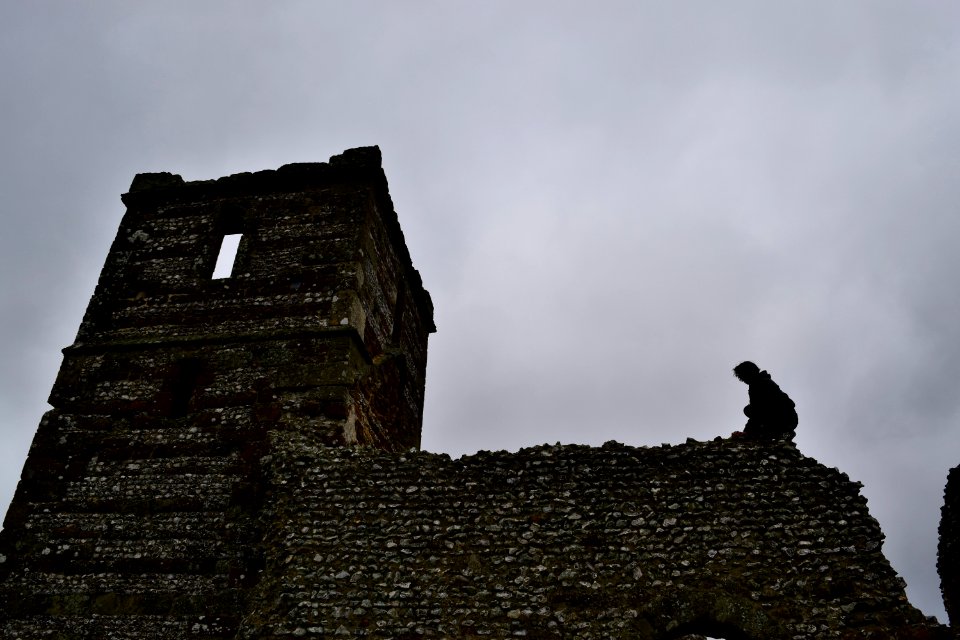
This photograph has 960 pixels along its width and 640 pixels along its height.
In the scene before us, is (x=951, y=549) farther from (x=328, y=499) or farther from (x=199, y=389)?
(x=199, y=389)

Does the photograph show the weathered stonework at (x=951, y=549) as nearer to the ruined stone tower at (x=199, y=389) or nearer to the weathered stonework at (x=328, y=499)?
the weathered stonework at (x=328, y=499)

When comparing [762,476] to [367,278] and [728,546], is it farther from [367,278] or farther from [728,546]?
[367,278]

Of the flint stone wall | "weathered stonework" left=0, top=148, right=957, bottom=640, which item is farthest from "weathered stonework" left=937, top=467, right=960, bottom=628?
the flint stone wall

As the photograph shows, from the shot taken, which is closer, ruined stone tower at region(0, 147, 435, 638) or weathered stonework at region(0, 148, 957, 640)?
weathered stonework at region(0, 148, 957, 640)

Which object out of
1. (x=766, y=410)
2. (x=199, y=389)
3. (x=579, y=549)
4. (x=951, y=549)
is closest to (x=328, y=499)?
(x=579, y=549)

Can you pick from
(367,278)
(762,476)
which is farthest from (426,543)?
(367,278)

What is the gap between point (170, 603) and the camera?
30.6ft

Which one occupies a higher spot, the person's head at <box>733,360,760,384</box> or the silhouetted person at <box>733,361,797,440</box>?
the person's head at <box>733,360,760,384</box>

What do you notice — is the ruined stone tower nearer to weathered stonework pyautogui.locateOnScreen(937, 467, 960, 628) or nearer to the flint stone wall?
the flint stone wall

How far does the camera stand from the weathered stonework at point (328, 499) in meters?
7.60

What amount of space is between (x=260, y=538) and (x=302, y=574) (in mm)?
1580

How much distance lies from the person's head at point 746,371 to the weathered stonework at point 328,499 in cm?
122

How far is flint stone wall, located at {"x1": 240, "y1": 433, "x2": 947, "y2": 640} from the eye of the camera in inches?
290

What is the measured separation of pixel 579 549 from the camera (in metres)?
7.98
